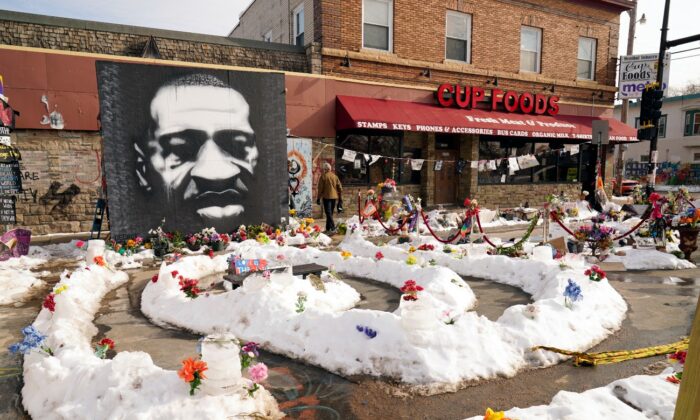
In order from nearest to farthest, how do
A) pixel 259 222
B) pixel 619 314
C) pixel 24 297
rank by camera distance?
pixel 619 314, pixel 24 297, pixel 259 222

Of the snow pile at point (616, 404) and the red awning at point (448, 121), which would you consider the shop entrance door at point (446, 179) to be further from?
the snow pile at point (616, 404)

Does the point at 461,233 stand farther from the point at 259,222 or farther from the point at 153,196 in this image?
the point at 153,196

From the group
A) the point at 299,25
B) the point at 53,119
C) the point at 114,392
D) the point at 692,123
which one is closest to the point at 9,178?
the point at 53,119

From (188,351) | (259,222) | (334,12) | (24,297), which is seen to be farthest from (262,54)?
(188,351)

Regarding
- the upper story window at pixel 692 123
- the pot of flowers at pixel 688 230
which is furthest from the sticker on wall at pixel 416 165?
the upper story window at pixel 692 123

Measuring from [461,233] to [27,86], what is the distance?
1210cm

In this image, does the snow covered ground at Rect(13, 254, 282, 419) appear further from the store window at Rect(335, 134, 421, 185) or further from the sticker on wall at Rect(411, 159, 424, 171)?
the sticker on wall at Rect(411, 159, 424, 171)

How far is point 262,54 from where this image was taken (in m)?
14.7

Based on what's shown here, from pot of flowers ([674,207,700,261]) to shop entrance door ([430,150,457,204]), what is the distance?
9119mm

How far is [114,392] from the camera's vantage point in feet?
11.8

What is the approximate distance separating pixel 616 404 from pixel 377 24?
15.0m

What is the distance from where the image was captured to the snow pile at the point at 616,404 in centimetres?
349

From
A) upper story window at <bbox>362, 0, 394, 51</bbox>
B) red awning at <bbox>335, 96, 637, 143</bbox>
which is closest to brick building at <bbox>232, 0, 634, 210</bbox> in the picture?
upper story window at <bbox>362, 0, 394, 51</bbox>

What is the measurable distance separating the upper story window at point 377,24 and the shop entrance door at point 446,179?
487cm
